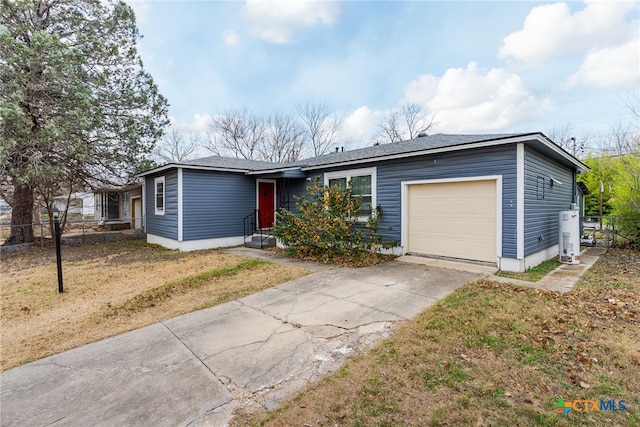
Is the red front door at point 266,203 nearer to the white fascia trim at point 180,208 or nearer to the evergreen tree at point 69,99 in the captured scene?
the white fascia trim at point 180,208

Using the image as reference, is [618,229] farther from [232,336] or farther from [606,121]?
[232,336]

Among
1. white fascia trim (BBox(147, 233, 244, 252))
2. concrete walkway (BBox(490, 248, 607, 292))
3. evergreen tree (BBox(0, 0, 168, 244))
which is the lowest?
concrete walkway (BBox(490, 248, 607, 292))

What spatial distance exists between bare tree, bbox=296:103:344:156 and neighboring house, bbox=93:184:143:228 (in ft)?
50.5

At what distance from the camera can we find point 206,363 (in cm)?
298

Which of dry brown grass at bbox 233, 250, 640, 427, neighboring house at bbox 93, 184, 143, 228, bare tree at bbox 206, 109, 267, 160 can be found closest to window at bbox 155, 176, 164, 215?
neighboring house at bbox 93, 184, 143, 228

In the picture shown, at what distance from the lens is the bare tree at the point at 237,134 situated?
28.7 m

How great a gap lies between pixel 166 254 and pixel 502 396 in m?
9.72

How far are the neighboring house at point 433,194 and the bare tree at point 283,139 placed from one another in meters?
17.4

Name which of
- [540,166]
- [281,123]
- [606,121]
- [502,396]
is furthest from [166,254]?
[606,121]

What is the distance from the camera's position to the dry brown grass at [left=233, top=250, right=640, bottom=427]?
2.16 metres

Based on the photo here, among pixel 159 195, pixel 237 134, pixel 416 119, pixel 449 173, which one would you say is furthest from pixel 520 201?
pixel 237 134

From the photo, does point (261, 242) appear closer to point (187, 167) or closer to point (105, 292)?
point (187, 167)

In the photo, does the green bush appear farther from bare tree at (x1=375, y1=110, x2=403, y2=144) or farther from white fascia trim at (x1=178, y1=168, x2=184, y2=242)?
bare tree at (x1=375, y1=110, x2=403, y2=144)

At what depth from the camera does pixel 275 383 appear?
8.59 ft
